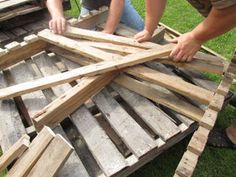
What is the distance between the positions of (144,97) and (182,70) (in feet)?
1.87

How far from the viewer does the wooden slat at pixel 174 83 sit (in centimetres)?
256

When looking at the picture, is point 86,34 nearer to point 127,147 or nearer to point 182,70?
point 182,70

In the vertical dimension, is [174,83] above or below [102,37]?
below

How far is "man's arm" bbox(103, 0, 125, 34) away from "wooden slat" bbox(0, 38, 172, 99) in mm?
716

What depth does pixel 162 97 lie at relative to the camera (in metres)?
2.72

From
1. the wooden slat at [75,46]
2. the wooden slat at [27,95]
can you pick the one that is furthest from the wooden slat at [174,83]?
the wooden slat at [27,95]

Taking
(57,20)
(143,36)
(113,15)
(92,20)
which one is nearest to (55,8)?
(57,20)

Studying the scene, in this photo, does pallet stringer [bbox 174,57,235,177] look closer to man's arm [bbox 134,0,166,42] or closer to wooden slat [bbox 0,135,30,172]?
man's arm [bbox 134,0,166,42]

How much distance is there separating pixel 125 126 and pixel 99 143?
0.24 m

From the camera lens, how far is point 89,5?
3934 millimetres

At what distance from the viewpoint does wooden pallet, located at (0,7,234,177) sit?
8.05 ft

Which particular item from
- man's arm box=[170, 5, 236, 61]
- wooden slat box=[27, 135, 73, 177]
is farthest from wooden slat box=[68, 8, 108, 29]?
wooden slat box=[27, 135, 73, 177]

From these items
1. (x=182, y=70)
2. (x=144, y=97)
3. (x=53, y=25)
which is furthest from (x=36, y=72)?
(x=182, y=70)

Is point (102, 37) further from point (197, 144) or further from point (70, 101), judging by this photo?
point (197, 144)
